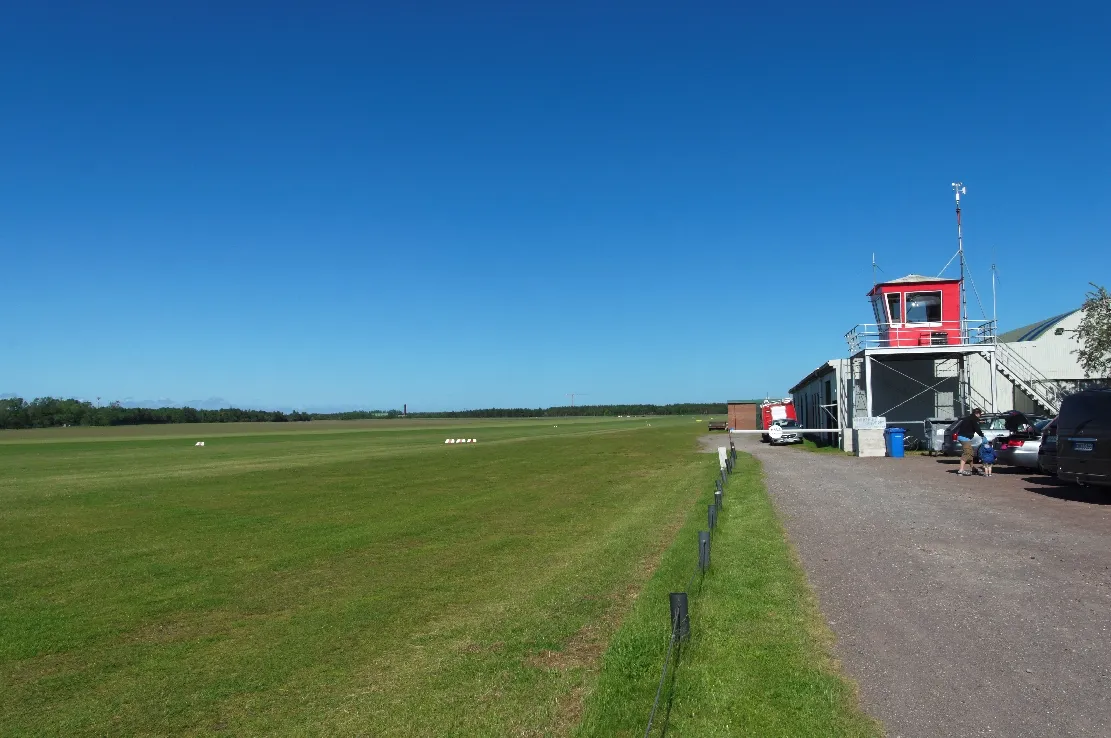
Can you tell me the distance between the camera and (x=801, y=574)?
986 centimetres

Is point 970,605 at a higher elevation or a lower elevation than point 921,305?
lower

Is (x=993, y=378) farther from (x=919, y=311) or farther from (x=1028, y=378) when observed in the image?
(x=919, y=311)

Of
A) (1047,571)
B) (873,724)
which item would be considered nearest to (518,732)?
(873,724)

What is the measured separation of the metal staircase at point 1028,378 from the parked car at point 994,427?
456 cm

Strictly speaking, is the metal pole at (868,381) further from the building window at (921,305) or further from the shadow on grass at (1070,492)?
the shadow on grass at (1070,492)

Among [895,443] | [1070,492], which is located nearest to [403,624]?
[1070,492]

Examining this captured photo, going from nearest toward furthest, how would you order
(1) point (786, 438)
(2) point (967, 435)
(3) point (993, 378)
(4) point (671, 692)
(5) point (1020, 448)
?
(4) point (671, 692)
(2) point (967, 435)
(5) point (1020, 448)
(3) point (993, 378)
(1) point (786, 438)

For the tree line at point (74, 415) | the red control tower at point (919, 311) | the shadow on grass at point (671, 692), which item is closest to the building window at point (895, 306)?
the red control tower at point (919, 311)

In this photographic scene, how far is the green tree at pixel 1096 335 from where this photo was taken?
32344 millimetres


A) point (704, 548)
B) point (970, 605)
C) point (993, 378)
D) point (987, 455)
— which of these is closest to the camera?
point (970, 605)

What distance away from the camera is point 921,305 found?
116 feet

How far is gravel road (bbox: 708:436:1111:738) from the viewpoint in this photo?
17.9ft

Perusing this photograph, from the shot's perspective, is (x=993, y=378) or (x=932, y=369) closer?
(x=993, y=378)

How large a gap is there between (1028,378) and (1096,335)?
124 inches
